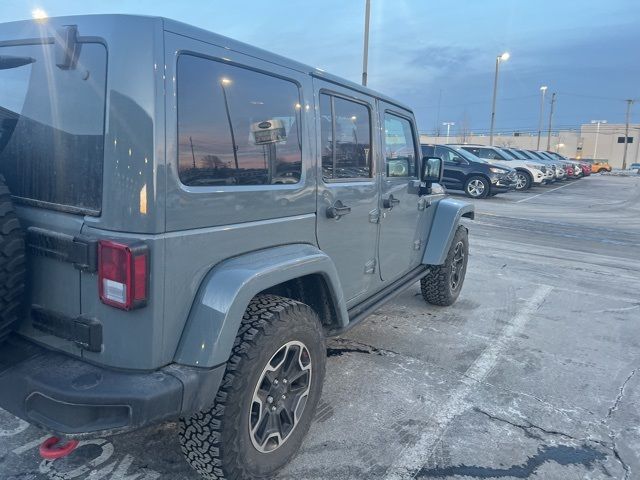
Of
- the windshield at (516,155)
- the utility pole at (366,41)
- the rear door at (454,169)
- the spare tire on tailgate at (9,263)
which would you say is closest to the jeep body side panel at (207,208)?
the spare tire on tailgate at (9,263)

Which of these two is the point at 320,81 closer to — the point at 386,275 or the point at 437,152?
the point at 386,275

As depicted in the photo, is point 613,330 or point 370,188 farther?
point 613,330

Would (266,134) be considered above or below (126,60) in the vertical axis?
below

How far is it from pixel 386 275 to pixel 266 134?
1.82 meters

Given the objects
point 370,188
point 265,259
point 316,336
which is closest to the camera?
point 265,259

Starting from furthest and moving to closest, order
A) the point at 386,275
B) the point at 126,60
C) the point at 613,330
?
the point at 613,330 → the point at 386,275 → the point at 126,60

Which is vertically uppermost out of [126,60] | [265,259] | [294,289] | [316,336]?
[126,60]

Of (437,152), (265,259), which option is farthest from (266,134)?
(437,152)

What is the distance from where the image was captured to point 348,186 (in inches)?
123

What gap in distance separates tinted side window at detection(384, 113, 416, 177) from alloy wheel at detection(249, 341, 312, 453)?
1769 mm

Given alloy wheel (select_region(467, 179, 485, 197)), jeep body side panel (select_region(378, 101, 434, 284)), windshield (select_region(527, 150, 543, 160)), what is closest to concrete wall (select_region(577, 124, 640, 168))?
windshield (select_region(527, 150, 543, 160))

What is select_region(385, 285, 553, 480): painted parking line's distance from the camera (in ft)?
8.67

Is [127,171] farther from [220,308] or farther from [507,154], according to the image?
[507,154]

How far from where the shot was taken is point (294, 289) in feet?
9.37
